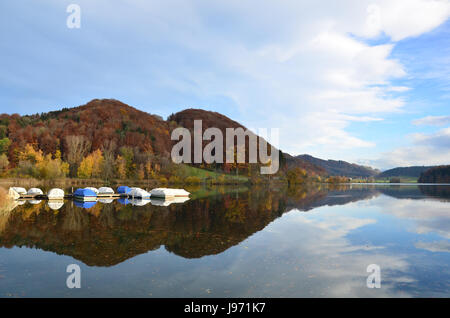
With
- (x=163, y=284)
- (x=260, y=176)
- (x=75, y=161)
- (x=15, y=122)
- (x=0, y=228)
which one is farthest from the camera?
(x=15, y=122)

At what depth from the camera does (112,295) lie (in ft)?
34.3

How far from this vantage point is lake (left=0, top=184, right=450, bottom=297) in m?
11.2

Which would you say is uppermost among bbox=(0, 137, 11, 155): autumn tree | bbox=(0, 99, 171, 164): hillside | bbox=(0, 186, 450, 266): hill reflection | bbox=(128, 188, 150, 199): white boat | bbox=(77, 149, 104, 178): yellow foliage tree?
bbox=(0, 99, 171, 164): hillside

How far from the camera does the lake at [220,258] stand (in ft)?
36.7

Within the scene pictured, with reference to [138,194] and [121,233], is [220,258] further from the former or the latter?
[138,194]

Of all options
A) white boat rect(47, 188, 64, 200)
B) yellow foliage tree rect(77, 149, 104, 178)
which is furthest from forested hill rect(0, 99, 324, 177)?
white boat rect(47, 188, 64, 200)

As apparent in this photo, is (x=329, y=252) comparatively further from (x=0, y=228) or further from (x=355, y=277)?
(x=0, y=228)

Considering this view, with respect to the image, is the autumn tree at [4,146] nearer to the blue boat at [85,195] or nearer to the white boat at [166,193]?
the blue boat at [85,195]

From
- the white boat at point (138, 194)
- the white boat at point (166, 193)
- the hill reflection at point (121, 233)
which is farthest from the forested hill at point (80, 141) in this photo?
the hill reflection at point (121, 233)

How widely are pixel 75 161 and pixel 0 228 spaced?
87.9 meters

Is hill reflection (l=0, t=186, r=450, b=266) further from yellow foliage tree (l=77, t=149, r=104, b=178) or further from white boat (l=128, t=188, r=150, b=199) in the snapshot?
yellow foliage tree (l=77, t=149, r=104, b=178)

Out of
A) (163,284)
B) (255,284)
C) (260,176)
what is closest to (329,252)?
(255,284)

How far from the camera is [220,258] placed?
15.4m
